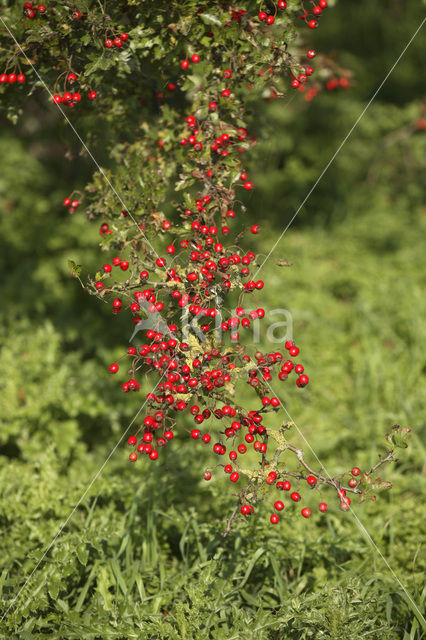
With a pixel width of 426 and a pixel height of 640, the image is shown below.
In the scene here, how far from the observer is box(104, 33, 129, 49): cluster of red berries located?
2.03 meters

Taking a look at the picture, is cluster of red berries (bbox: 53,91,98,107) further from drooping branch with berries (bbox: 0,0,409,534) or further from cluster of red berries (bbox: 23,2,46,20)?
cluster of red berries (bbox: 23,2,46,20)

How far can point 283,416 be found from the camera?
3832 mm

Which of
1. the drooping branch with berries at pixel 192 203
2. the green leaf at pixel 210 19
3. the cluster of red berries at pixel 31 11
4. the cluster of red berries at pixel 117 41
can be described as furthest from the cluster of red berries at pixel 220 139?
the cluster of red berries at pixel 31 11

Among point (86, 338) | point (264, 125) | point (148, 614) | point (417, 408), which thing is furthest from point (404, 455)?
point (86, 338)

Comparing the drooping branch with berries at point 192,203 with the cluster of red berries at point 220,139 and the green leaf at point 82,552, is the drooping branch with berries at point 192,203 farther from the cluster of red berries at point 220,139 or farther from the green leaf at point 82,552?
the green leaf at point 82,552

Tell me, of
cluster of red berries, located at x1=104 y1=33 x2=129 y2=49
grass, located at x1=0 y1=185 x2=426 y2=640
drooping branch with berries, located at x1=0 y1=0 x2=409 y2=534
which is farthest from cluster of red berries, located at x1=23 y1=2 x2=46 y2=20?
grass, located at x1=0 y1=185 x2=426 y2=640

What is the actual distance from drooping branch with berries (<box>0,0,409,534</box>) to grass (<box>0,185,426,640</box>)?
1.47 ft

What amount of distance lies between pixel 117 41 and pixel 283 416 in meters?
2.54

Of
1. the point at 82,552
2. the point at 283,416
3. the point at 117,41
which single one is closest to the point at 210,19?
the point at 117,41

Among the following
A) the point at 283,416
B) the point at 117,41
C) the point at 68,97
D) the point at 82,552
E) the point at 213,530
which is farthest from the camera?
the point at 283,416

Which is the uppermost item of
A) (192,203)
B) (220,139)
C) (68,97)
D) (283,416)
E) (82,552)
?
(68,97)

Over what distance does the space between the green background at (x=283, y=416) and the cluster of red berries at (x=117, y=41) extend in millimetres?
656

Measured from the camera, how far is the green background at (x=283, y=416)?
227cm

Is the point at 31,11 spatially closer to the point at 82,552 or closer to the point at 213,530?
the point at 82,552
